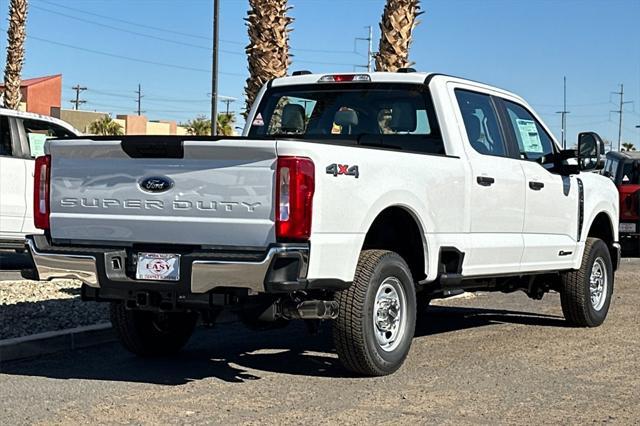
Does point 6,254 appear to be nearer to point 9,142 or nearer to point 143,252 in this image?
point 9,142

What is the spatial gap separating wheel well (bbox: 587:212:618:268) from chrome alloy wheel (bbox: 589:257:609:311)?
1.17 feet

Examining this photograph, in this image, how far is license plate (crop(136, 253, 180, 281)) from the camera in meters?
6.44

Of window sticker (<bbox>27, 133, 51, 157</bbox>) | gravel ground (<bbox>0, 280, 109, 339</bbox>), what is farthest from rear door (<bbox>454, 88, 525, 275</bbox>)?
window sticker (<bbox>27, 133, 51, 157</bbox>)

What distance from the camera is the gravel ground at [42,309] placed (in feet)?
28.2

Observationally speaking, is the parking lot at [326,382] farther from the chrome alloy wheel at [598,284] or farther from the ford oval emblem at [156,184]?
the ford oval emblem at [156,184]

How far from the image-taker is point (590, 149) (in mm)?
9453

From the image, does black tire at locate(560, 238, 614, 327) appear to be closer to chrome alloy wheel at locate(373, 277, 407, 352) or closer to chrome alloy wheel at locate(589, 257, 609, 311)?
chrome alloy wheel at locate(589, 257, 609, 311)

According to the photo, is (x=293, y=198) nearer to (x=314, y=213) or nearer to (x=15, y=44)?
(x=314, y=213)

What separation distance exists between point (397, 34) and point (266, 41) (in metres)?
2.29

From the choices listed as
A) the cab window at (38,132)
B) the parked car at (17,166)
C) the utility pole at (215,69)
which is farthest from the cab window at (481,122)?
the utility pole at (215,69)

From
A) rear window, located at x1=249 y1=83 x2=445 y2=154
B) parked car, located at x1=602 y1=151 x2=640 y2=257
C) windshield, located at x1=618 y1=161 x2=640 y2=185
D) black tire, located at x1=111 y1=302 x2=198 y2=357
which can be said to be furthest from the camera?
windshield, located at x1=618 y1=161 x2=640 y2=185

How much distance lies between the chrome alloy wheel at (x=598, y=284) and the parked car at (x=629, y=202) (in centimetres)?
934

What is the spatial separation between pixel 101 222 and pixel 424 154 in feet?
7.63

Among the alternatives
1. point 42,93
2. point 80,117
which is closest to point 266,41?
point 42,93
